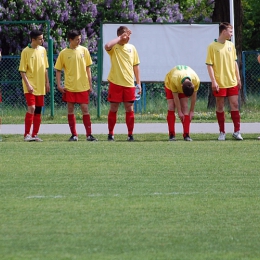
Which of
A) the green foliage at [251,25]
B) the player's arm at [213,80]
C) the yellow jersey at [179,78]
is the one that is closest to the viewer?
the yellow jersey at [179,78]

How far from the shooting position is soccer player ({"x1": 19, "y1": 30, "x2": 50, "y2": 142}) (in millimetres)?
15398

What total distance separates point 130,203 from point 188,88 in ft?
20.2

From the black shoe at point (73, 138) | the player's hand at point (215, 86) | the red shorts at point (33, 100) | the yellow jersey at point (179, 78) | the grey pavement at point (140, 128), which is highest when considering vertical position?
the yellow jersey at point (179, 78)

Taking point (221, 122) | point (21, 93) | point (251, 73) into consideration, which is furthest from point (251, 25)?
point (221, 122)

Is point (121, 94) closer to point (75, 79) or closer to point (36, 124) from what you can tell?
point (75, 79)

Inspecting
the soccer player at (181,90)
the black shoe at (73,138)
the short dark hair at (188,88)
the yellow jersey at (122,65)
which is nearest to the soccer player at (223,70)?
the soccer player at (181,90)

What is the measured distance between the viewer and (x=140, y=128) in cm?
1852

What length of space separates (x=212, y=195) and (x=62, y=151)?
4874 millimetres

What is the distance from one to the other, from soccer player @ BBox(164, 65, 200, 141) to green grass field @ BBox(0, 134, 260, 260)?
1148mm

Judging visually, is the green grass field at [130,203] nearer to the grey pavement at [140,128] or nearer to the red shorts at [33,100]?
the red shorts at [33,100]

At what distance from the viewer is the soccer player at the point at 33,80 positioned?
15.4m

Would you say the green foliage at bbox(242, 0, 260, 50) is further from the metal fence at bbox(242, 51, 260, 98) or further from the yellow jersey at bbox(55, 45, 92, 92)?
the yellow jersey at bbox(55, 45, 92, 92)

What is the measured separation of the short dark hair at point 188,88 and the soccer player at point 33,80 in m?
2.55

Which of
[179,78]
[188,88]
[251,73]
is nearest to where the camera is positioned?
[188,88]
